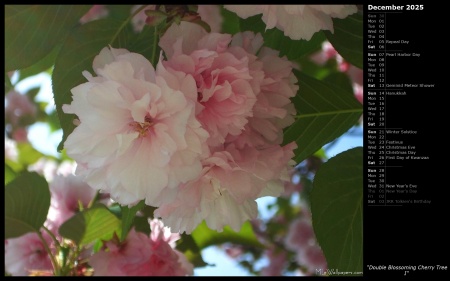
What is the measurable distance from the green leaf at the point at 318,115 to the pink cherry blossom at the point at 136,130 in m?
0.18

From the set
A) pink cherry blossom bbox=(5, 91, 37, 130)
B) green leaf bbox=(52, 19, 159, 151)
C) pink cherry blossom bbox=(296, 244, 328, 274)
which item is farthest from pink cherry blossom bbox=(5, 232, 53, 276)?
pink cherry blossom bbox=(5, 91, 37, 130)

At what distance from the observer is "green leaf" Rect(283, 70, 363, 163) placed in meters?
0.71

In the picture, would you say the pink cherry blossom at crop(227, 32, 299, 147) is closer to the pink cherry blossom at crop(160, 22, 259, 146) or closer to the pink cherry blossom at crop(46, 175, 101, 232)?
the pink cherry blossom at crop(160, 22, 259, 146)

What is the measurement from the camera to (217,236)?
3.99 ft

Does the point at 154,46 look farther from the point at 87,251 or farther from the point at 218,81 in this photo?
the point at 87,251

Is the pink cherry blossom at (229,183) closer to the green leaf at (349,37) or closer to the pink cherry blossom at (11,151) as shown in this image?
the green leaf at (349,37)

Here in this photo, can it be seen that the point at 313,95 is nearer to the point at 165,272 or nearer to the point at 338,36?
the point at 338,36

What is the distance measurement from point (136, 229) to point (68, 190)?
0.52ft

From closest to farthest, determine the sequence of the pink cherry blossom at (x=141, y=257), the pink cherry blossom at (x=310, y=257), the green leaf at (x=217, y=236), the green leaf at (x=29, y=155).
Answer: the pink cherry blossom at (x=141, y=257)
the green leaf at (x=217, y=236)
the green leaf at (x=29, y=155)
the pink cherry blossom at (x=310, y=257)

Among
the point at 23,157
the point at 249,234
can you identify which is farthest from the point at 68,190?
the point at 23,157

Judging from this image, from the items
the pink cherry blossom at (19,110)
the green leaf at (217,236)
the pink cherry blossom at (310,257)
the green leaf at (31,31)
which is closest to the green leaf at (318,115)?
the green leaf at (31,31)

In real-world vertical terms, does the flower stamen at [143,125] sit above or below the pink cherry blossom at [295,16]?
below

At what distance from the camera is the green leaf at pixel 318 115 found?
0.71m
